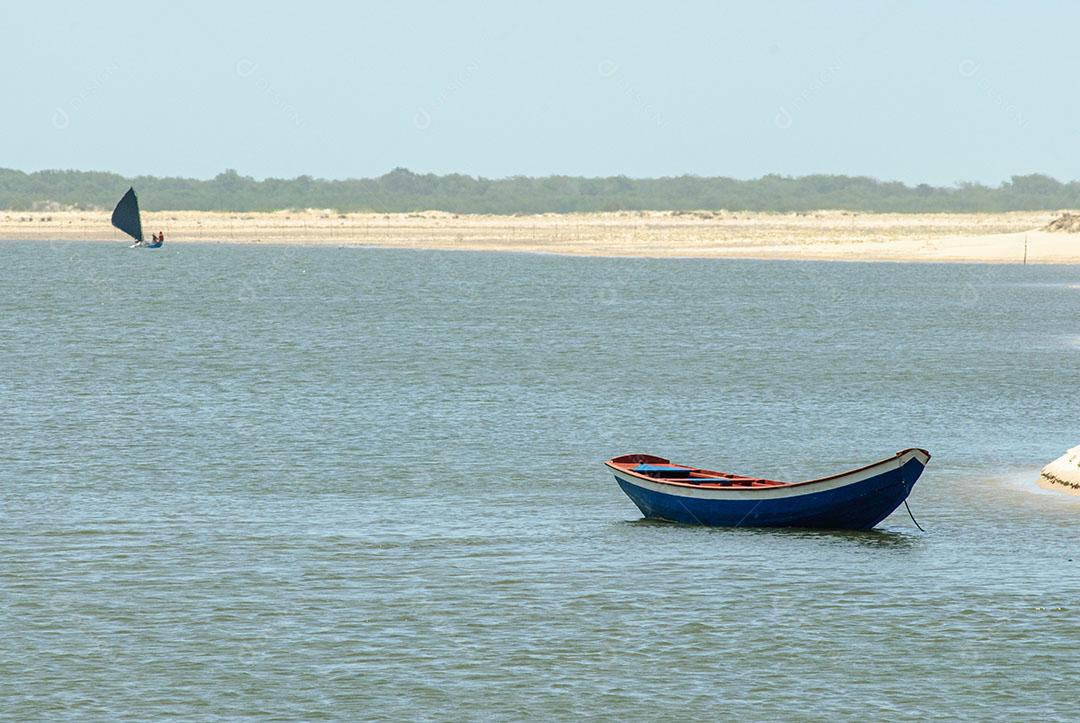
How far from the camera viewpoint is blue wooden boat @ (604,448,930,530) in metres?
28.1

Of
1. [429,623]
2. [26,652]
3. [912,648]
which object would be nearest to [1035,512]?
[912,648]

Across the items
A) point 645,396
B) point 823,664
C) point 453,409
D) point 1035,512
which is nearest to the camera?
point 823,664

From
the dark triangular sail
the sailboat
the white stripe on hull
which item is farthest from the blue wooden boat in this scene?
the dark triangular sail

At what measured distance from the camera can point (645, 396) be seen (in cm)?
4984

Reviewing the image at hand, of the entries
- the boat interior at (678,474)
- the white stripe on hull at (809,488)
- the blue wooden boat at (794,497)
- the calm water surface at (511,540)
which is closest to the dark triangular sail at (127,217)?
the calm water surface at (511,540)

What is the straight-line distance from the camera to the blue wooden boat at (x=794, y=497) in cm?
2808

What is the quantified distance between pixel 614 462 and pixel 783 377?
25291mm

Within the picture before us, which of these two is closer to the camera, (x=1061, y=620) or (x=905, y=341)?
(x=1061, y=620)

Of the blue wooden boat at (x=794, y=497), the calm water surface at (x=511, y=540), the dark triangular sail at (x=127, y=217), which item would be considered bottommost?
the calm water surface at (x=511, y=540)

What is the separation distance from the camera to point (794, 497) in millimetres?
28047

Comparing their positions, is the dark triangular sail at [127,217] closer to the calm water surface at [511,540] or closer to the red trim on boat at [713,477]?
the calm water surface at [511,540]

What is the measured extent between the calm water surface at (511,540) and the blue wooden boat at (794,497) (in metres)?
0.38

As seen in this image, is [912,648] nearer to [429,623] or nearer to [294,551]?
[429,623]

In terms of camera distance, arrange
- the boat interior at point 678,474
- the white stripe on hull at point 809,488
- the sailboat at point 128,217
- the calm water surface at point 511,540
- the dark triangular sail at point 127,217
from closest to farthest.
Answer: the calm water surface at point 511,540, the white stripe on hull at point 809,488, the boat interior at point 678,474, the sailboat at point 128,217, the dark triangular sail at point 127,217
